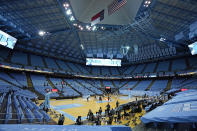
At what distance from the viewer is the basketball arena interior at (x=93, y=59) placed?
22.8ft

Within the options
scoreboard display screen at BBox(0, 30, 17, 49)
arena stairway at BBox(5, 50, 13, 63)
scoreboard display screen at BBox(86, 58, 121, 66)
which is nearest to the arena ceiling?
scoreboard display screen at BBox(0, 30, 17, 49)

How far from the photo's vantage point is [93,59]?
4712 centimetres

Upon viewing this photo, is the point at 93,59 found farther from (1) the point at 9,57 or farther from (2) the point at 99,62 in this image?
(1) the point at 9,57

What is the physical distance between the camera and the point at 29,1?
17.6 meters

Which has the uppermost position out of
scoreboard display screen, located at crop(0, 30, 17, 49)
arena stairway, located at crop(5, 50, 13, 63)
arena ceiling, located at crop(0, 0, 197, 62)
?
arena ceiling, located at crop(0, 0, 197, 62)

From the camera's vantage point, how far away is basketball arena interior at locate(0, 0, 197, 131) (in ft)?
22.8

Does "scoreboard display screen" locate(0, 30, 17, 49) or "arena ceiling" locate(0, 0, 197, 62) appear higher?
"arena ceiling" locate(0, 0, 197, 62)

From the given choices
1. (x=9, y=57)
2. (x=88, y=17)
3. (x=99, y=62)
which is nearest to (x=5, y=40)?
(x=9, y=57)

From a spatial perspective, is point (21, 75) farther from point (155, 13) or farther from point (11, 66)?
point (155, 13)

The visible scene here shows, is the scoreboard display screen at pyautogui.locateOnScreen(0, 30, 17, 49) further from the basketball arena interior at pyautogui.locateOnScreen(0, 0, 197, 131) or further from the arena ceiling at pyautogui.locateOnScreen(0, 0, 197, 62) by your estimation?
the arena ceiling at pyautogui.locateOnScreen(0, 0, 197, 62)

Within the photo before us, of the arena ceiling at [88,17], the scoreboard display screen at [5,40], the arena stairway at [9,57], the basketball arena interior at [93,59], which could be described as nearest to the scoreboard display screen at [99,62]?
the basketball arena interior at [93,59]

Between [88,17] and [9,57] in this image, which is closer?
[88,17]

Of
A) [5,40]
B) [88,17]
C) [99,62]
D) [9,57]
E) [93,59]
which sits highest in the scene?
[88,17]

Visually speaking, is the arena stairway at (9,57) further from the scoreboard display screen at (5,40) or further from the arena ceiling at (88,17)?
the arena ceiling at (88,17)
